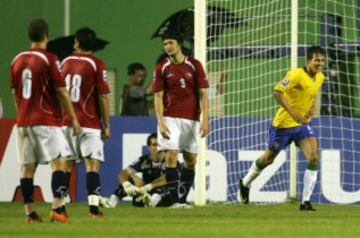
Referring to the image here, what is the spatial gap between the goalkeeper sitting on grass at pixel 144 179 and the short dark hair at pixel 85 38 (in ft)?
14.2

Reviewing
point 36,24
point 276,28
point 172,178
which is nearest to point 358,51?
point 276,28

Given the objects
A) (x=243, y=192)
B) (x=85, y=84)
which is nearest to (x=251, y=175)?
(x=243, y=192)

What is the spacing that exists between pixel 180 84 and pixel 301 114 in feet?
5.61

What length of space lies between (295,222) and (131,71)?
29.2 ft

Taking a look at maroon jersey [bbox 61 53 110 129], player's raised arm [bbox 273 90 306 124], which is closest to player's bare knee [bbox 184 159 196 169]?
player's raised arm [bbox 273 90 306 124]

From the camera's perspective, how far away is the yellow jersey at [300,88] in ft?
63.6

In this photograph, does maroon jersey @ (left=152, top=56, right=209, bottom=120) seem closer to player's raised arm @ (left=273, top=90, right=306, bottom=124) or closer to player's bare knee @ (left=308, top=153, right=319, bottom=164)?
player's raised arm @ (left=273, top=90, right=306, bottom=124)

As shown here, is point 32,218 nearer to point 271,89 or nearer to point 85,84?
point 85,84

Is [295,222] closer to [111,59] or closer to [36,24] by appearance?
[36,24]

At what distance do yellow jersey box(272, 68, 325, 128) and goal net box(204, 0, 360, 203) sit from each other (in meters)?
2.04

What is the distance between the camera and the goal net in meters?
21.9

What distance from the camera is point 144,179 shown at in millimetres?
21109

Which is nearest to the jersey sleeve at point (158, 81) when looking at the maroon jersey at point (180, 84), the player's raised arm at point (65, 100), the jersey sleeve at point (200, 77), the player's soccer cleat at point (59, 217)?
the maroon jersey at point (180, 84)

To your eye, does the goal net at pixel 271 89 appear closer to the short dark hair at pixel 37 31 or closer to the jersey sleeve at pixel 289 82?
the jersey sleeve at pixel 289 82
